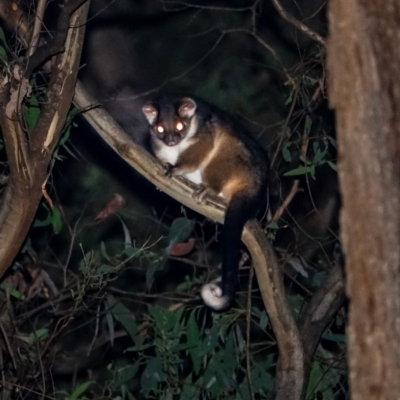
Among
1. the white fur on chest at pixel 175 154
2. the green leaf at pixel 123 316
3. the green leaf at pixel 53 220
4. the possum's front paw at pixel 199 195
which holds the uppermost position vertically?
the possum's front paw at pixel 199 195

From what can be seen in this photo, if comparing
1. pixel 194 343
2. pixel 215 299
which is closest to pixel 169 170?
pixel 215 299

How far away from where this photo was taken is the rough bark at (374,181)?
7.82ft

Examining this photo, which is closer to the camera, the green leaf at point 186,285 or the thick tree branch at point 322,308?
the thick tree branch at point 322,308

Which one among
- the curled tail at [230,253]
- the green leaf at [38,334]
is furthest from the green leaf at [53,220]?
the curled tail at [230,253]

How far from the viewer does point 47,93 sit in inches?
166

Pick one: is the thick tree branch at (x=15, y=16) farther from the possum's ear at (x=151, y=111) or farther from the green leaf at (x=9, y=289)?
the green leaf at (x=9, y=289)

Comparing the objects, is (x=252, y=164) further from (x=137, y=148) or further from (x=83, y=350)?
(x=83, y=350)

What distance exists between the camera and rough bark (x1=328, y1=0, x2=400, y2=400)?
238 cm

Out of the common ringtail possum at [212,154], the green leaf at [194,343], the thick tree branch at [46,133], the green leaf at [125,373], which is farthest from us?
the green leaf at [125,373]

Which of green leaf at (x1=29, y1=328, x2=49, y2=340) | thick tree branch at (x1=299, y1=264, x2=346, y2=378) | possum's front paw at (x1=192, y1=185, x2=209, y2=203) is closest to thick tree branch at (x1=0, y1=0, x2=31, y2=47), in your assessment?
possum's front paw at (x1=192, y1=185, x2=209, y2=203)

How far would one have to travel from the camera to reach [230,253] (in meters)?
4.72

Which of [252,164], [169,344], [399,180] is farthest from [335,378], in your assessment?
[399,180]

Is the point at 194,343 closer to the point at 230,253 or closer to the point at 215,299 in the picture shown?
the point at 215,299

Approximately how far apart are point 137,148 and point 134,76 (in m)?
3.61
